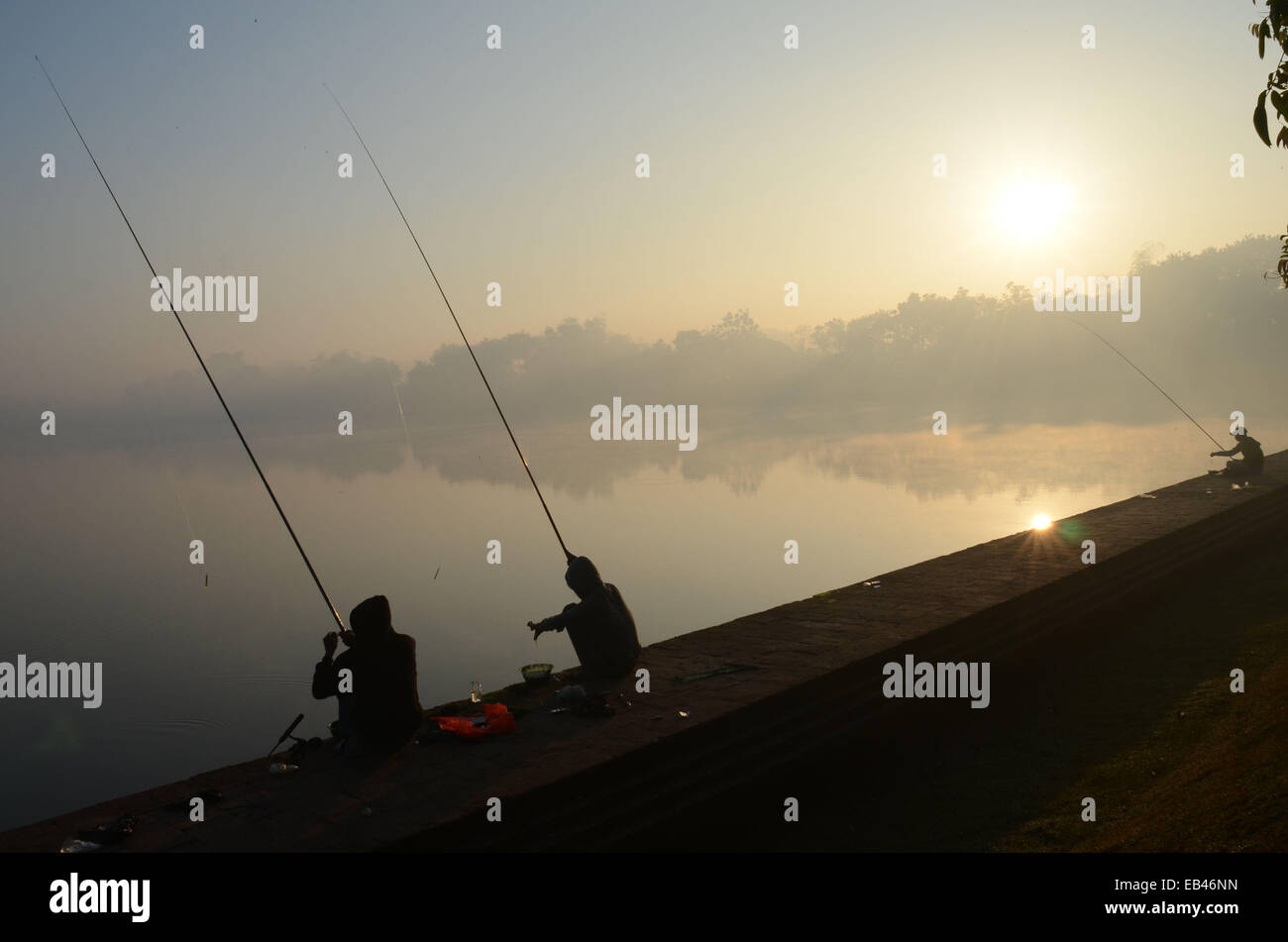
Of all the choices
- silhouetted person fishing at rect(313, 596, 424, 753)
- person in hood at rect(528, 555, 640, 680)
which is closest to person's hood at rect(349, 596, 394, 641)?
silhouetted person fishing at rect(313, 596, 424, 753)

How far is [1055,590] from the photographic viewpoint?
388 inches

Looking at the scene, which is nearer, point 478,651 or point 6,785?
point 6,785

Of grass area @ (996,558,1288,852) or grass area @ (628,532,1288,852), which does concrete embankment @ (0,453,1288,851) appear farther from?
grass area @ (996,558,1288,852)

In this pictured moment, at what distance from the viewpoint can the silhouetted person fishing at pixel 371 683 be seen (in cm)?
558

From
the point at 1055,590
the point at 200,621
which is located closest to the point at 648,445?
the point at 200,621

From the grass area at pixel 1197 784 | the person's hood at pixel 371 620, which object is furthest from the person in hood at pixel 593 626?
the grass area at pixel 1197 784

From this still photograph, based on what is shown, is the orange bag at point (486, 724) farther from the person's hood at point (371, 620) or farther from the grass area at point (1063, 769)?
the grass area at point (1063, 769)

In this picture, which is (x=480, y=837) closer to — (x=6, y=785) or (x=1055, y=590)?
(x=1055, y=590)

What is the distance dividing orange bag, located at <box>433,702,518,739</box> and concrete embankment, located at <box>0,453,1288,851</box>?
0.26 ft

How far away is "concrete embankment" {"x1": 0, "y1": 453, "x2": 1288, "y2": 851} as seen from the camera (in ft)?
15.3

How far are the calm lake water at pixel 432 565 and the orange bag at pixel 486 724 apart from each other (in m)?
6.01

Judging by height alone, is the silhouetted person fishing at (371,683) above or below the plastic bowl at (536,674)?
above

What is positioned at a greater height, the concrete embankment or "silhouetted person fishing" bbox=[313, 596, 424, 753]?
"silhouetted person fishing" bbox=[313, 596, 424, 753]
